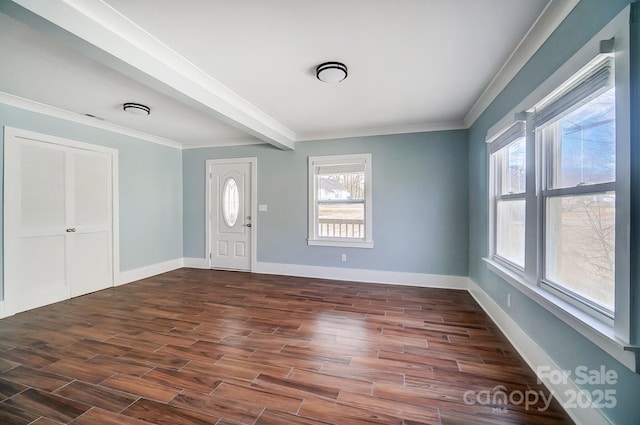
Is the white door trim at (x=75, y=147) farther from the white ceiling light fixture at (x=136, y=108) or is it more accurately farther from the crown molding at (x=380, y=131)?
the crown molding at (x=380, y=131)

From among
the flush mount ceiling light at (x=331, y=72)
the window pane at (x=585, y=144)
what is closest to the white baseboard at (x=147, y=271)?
the flush mount ceiling light at (x=331, y=72)

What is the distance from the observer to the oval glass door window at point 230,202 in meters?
5.36

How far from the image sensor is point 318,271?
4832mm

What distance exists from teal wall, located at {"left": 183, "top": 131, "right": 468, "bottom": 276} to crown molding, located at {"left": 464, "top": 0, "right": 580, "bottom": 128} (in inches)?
47.3

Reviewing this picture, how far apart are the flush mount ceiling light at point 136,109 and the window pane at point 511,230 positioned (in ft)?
14.2

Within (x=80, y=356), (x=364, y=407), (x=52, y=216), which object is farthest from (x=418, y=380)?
(x=52, y=216)

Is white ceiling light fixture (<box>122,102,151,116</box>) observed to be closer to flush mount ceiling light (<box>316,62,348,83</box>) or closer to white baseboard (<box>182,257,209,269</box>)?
flush mount ceiling light (<box>316,62,348,83</box>)

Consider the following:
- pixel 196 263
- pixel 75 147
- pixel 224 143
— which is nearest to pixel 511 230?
pixel 224 143

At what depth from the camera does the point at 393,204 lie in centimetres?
443

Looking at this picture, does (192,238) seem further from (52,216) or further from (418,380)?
(418,380)

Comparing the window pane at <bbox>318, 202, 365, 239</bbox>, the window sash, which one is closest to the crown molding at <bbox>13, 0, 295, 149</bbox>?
the window pane at <bbox>318, 202, 365, 239</bbox>

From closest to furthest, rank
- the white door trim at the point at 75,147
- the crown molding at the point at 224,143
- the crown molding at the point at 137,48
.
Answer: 1. the crown molding at the point at 137,48
2. the white door trim at the point at 75,147
3. the crown molding at the point at 224,143

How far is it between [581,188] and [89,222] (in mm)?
5529

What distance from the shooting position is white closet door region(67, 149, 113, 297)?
381cm
